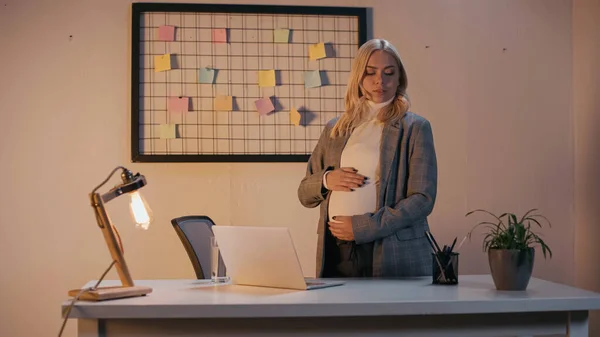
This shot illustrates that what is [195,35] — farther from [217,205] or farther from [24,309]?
[24,309]

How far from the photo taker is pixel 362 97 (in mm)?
2598

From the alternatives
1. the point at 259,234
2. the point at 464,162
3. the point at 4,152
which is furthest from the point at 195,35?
the point at 259,234

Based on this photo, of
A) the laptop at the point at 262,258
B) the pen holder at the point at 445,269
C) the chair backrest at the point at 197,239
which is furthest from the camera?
the chair backrest at the point at 197,239

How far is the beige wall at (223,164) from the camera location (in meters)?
3.46

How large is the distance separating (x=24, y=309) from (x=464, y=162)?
2232mm

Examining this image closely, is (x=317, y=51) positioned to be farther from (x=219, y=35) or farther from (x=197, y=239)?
(x=197, y=239)

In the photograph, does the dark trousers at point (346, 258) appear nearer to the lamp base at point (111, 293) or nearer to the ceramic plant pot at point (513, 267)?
the ceramic plant pot at point (513, 267)

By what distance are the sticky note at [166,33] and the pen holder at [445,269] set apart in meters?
1.98

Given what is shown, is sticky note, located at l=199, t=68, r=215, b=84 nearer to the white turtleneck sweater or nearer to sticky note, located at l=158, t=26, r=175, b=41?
sticky note, located at l=158, t=26, r=175, b=41

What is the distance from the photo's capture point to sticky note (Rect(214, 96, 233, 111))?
11.6 feet

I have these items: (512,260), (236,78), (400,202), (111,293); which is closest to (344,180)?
(400,202)

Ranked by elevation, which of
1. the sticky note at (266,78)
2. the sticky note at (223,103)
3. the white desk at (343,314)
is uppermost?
the sticky note at (266,78)

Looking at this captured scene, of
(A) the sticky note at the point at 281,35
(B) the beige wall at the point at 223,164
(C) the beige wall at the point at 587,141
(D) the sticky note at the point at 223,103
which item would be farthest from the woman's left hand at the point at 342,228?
(C) the beige wall at the point at 587,141

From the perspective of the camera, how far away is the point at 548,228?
3.72m
